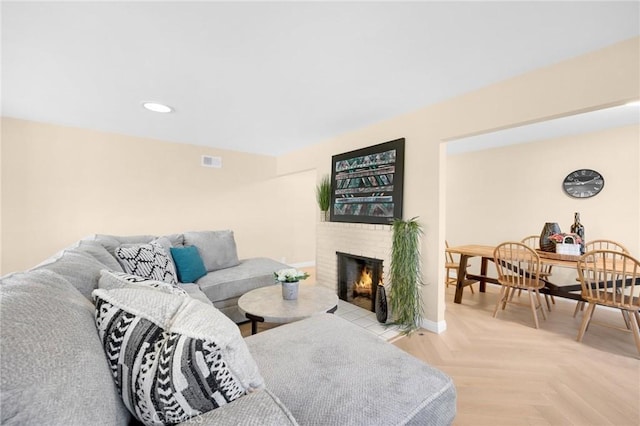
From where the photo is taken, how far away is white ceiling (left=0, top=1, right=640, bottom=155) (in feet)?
→ 4.26

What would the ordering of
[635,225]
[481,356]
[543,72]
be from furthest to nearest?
[635,225] < [481,356] < [543,72]

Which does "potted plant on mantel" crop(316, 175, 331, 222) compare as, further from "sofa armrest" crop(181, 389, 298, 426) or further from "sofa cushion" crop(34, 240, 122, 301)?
"sofa armrest" crop(181, 389, 298, 426)

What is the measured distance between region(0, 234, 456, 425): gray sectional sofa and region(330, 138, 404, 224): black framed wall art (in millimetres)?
1916

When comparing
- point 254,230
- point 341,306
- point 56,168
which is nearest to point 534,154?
point 341,306

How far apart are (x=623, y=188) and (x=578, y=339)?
207 cm

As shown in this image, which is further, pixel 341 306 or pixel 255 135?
pixel 255 135

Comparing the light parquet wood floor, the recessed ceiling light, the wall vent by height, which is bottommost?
the light parquet wood floor

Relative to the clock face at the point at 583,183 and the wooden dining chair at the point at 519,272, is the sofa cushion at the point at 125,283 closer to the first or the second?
the wooden dining chair at the point at 519,272

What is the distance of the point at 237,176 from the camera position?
438 cm

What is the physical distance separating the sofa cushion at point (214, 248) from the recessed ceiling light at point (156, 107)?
1364mm

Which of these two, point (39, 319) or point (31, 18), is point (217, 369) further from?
point (31, 18)

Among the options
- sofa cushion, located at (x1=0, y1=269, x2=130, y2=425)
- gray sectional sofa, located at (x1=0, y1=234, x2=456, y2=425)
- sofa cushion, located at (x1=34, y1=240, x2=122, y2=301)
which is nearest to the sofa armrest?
gray sectional sofa, located at (x1=0, y1=234, x2=456, y2=425)

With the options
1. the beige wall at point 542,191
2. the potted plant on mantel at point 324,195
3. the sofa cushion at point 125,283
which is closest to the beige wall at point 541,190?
the beige wall at point 542,191

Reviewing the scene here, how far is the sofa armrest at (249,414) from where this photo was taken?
1.97ft
